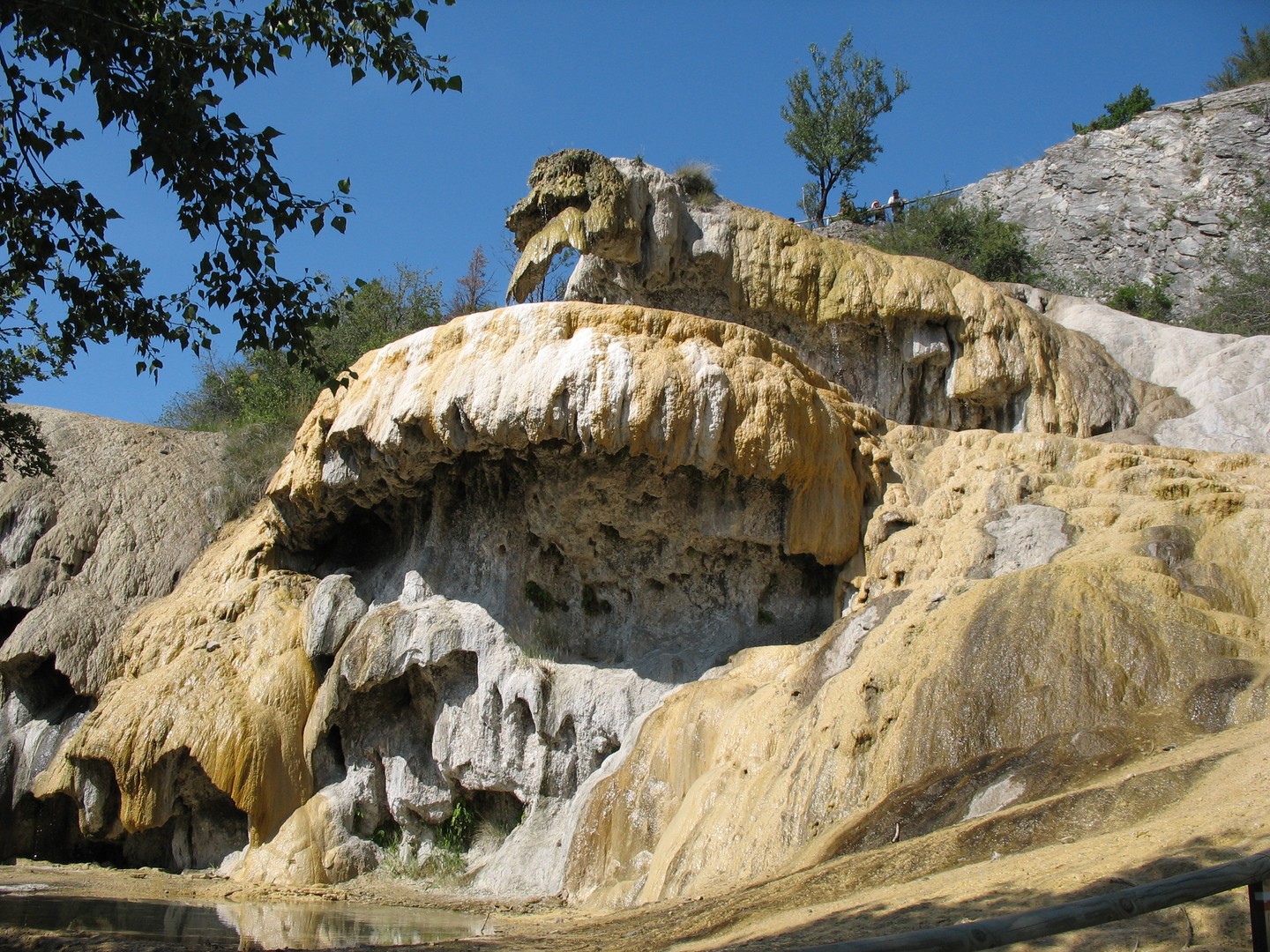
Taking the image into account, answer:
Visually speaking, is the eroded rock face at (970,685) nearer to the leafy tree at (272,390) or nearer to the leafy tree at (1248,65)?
the leafy tree at (272,390)

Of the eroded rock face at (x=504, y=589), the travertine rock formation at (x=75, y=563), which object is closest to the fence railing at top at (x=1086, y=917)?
the eroded rock face at (x=504, y=589)

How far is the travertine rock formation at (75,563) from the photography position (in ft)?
59.4

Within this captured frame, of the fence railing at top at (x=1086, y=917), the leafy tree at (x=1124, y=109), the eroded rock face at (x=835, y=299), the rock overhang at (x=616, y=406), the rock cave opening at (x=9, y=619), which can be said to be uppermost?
the leafy tree at (x=1124, y=109)

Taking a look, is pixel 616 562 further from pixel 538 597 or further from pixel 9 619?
pixel 9 619

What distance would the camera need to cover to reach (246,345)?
7.86m

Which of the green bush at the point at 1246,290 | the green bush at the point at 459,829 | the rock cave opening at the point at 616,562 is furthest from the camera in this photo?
the green bush at the point at 1246,290

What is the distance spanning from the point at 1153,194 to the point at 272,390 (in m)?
25.9

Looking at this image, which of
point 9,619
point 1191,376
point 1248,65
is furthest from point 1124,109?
point 9,619

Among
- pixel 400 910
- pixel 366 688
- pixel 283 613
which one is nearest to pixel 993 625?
pixel 400 910

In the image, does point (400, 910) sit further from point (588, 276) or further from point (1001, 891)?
point (588, 276)

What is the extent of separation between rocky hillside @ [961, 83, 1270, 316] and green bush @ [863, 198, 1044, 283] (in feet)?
4.81

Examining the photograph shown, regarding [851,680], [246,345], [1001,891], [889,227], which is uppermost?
[889,227]

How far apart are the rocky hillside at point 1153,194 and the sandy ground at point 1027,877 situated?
2677 cm

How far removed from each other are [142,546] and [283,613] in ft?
16.6
